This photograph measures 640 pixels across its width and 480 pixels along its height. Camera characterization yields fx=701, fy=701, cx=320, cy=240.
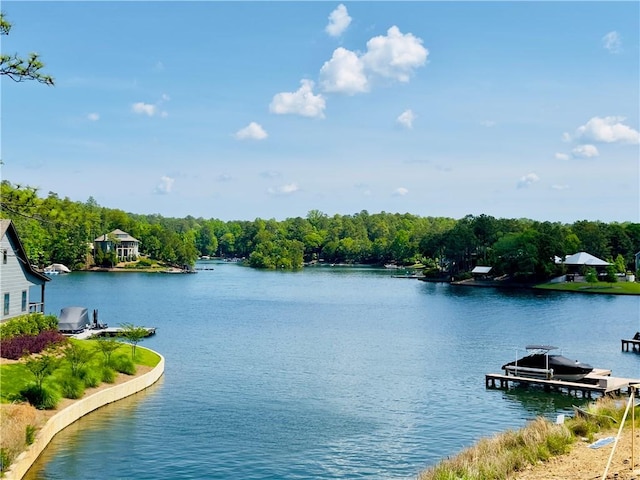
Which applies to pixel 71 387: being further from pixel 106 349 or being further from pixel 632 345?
pixel 632 345

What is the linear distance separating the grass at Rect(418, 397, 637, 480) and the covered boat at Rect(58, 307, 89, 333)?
123 feet

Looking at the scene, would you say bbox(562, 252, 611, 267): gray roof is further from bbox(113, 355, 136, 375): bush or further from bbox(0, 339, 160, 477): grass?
bbox(113, 355, 136, 375): bush

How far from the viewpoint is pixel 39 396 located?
27734 mm

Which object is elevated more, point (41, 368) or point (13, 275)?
point (13, 275)

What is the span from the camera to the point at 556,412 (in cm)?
3344

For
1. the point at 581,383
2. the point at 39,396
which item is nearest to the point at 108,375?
the point at 39,396

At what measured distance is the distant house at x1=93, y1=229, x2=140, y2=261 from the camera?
171000 millimetres

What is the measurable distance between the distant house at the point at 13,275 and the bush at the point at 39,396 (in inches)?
497

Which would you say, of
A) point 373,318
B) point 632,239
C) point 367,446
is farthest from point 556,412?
point 632,239

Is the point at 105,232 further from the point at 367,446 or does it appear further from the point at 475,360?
the point at 367,446

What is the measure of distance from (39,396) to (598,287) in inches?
4151

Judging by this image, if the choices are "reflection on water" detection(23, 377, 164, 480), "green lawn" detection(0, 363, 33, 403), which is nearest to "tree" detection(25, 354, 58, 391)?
"green lawn" detection(0, 363, 33, 403)

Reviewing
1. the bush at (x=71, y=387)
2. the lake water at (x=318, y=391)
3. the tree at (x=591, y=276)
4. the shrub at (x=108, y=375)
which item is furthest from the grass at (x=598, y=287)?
the bush at (x=71, y=387)

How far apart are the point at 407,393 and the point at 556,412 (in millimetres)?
7488
